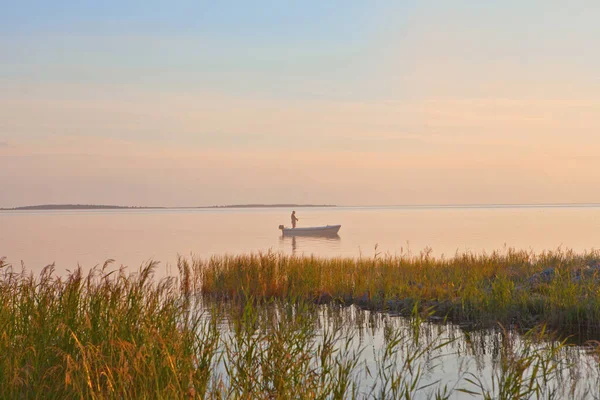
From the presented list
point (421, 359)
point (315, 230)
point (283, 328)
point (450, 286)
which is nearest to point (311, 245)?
point (315, 230)

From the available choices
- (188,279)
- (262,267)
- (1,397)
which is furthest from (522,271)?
(1,397)

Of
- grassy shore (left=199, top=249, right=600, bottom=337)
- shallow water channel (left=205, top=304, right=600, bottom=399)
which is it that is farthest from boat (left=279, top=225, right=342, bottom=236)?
shallow water channel (left=205, top=304, right=600, bottom=399)

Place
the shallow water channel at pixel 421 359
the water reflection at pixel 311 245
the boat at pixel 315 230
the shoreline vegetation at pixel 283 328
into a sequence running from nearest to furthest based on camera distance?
the shoreline vegetation at pixel 283 328, the shallow water channel at pixel 421 359, the water reflection at pixel 311 245, the boat at pixel 315 230

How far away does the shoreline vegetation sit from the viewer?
506 cm

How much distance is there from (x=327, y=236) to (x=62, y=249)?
72.8 ft

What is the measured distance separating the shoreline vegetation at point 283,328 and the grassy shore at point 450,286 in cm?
4

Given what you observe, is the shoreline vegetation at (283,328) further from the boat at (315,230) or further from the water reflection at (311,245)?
the boat at (315,230)

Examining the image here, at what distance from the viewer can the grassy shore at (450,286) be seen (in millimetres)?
10578

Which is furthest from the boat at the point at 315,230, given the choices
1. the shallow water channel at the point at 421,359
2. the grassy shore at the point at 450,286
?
the shallow water channel at the point at 421,359

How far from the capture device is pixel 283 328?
21.5ft

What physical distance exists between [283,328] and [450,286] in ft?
25.2

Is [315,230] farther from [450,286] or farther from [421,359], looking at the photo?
[421,359]

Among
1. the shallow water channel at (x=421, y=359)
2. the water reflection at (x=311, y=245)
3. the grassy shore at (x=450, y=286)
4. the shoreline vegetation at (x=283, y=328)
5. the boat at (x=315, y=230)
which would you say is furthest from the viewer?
the boat at (x=315, y=230)

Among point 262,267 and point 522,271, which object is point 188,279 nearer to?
point 262,267
